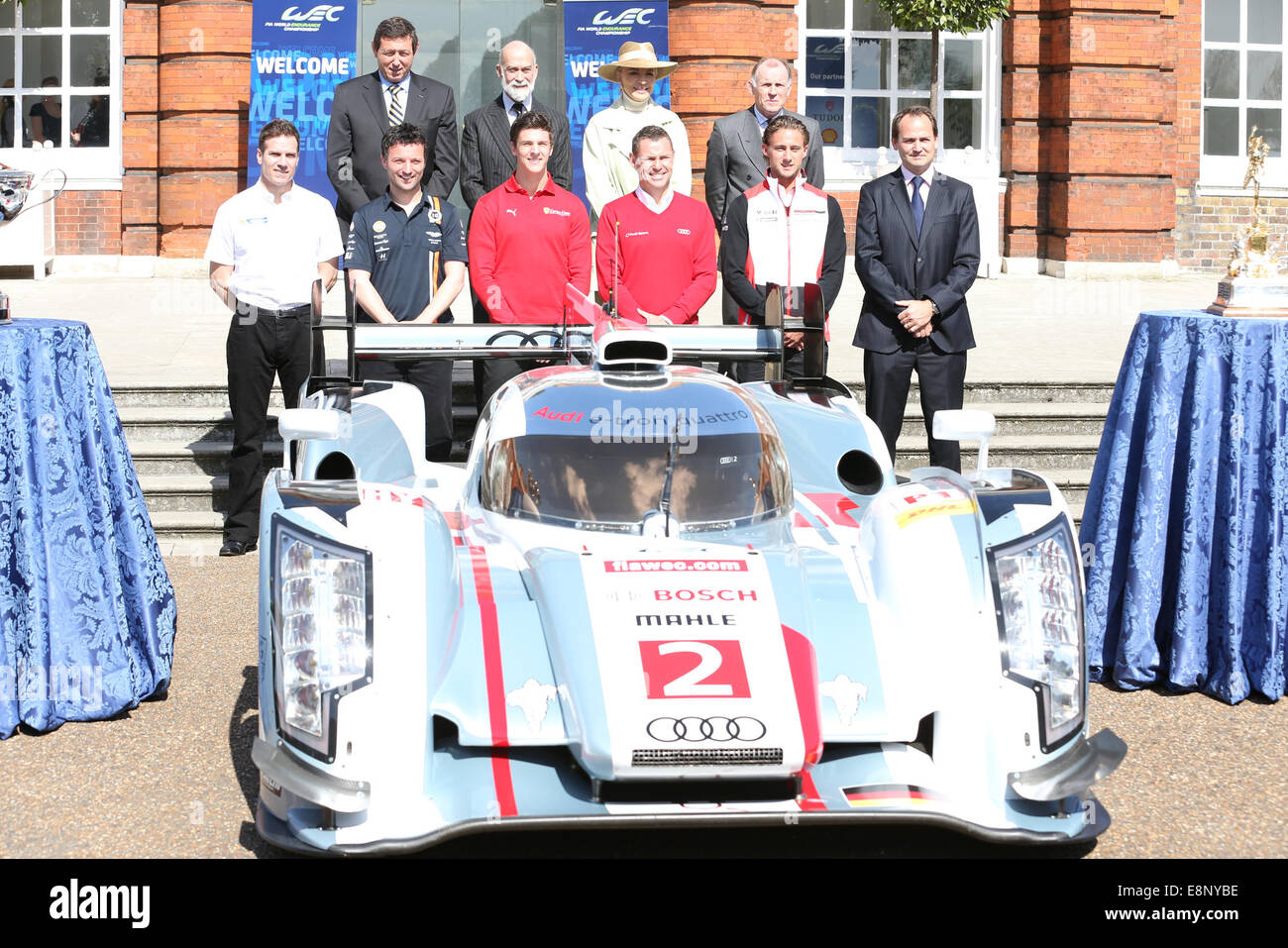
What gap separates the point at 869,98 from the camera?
1773 centimetres

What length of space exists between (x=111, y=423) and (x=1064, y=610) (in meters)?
3.32

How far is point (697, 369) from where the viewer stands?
5.44m

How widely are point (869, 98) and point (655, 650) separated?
14840 millimetres

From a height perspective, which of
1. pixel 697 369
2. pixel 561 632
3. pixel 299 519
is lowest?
pixel 561 632

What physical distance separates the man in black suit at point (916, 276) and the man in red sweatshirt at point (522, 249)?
1.42 m

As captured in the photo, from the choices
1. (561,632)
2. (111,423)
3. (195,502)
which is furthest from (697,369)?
(195,502)

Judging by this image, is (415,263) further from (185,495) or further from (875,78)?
(875,78)

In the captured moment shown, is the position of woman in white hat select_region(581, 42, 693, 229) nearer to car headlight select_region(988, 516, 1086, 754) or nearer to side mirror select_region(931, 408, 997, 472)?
side mirror select_region(931, 408, 997, 472)

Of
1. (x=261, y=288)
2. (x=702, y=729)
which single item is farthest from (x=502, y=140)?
(x=702, y=729)

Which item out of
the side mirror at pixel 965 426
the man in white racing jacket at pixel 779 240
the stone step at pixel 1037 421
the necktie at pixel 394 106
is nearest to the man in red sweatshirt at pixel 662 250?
the man in white racing jacket at pixel 779 240

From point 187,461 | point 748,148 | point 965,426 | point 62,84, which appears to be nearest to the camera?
point 965,426

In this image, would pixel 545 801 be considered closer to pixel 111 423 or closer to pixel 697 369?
pixel 697 369

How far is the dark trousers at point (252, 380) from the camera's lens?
25.7 feet

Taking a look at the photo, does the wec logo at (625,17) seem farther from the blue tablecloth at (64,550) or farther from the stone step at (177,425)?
the blue tablecloth at (64,550)
